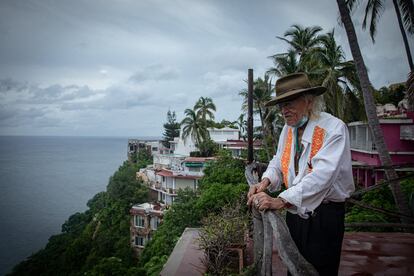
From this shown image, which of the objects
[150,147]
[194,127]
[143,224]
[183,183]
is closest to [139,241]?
[143,224]

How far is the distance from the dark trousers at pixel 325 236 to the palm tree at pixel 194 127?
43.5 m

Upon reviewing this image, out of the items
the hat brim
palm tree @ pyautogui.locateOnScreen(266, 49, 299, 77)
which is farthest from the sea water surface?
the hat brim

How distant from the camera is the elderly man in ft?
5.25

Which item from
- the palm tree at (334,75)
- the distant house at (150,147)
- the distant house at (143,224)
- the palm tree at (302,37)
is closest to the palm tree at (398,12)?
the palm tree at (334,75)

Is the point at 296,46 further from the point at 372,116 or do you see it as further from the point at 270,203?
the point at 270,203

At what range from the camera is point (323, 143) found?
169 cm

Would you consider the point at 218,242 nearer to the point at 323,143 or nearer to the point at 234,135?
the point at 323,143

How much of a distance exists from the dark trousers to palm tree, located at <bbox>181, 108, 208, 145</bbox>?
143 ft

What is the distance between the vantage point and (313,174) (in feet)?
5.22

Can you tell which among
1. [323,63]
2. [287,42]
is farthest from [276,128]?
[323,63]

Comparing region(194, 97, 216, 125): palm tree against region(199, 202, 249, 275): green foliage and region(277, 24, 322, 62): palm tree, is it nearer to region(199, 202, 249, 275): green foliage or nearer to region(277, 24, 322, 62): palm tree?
region(277, 24, 322, 62): palm tree

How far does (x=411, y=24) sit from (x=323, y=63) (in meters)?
6.14

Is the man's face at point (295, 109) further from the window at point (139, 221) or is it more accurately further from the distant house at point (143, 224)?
the window at point (139, 221)

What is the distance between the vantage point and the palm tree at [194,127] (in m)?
45.3
